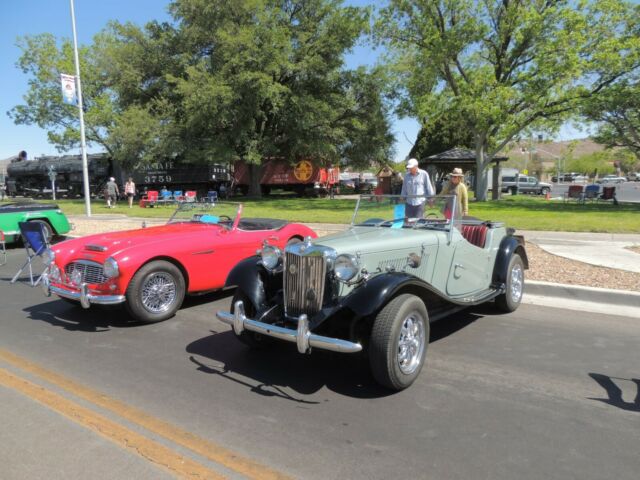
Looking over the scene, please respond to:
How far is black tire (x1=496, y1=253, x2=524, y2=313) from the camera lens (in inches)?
221

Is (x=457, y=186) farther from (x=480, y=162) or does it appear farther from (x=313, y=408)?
(x=480, y=162)

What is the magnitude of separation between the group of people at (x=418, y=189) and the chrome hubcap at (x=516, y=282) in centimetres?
101

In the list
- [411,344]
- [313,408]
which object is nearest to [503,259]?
[411,344]

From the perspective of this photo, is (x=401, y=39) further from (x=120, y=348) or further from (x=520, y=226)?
(x=120, y=348)

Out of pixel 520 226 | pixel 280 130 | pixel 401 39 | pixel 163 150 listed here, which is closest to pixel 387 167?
pixel 280 130

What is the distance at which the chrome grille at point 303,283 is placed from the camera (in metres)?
3.81

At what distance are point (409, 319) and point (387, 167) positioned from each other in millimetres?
31844

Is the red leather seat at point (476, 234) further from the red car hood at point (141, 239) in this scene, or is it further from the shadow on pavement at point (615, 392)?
the red car hood at point (141, 239)

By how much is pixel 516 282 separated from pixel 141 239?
187 inches

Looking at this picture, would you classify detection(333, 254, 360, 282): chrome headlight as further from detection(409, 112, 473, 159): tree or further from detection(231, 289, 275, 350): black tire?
detection(409, 112, 473, 159): tree

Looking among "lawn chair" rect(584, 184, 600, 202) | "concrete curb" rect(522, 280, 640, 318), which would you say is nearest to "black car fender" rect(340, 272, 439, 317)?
"concrete curb" rect(522, 280, 640, 318)

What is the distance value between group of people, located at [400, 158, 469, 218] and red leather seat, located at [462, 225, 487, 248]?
0.22m

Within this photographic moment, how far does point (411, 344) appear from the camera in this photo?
379 centimetres

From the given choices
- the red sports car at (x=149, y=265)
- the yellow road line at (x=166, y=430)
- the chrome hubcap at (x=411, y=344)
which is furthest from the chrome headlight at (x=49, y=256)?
the chrome hubcap at (x=411, y=344)
